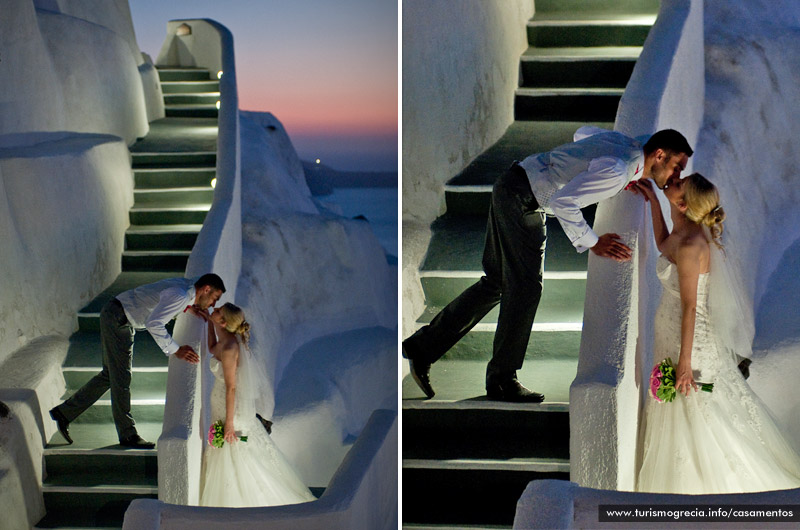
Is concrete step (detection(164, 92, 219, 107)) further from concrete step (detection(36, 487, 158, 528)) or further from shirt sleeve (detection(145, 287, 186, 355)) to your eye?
shirt sleeve (detection(145, 287, 186, 355))

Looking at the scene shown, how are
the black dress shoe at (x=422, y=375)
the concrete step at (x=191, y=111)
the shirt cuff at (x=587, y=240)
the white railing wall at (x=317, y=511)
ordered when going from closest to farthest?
the white railing wall at (x=317, y=511)
the shirt cuff at (x=587, y=240)
the black dress shoe at (x=422, y=375)
the concrete step at (x=191, y=111)

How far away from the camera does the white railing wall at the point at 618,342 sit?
3.33 m

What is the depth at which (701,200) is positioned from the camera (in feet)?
11.0

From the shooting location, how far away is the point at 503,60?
5.88 metres

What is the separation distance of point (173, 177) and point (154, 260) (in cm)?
103

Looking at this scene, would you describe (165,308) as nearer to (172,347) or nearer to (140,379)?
(172,347)

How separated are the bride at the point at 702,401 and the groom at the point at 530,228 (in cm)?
19

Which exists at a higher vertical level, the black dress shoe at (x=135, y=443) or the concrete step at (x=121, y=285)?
the concrete step at (x=121, y=285)

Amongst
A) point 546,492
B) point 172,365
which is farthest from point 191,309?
point 546,492

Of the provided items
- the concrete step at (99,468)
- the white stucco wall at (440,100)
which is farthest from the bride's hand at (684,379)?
the concrete step at (99,468)

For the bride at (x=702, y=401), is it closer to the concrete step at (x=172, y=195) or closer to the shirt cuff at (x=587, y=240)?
the shirt cuff at (x=587, y=240)

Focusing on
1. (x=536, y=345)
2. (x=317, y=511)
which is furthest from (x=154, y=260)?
(x=317, y=511)

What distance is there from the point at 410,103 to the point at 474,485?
1.99 m

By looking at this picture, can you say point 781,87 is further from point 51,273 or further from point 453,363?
point 51,273
